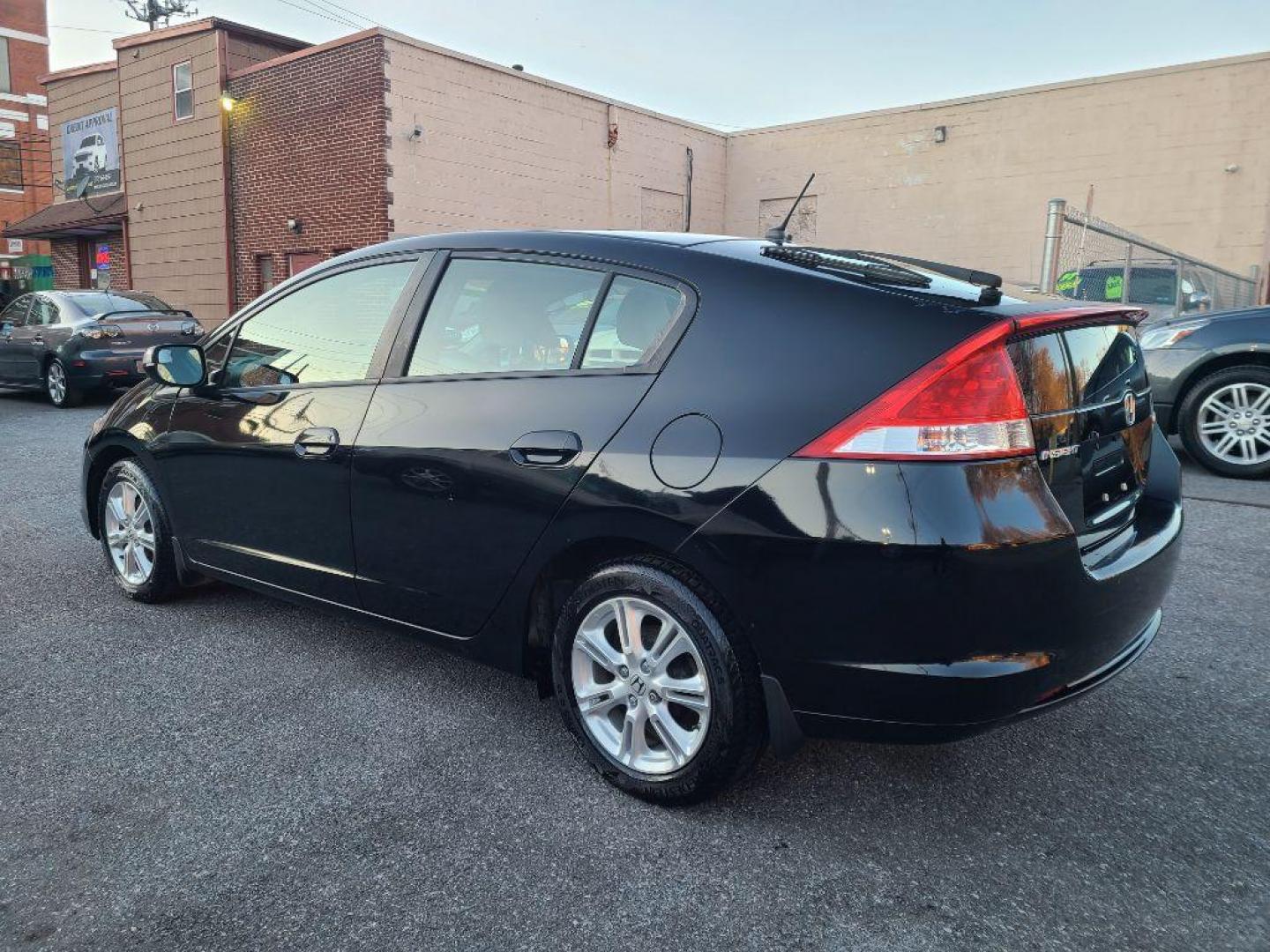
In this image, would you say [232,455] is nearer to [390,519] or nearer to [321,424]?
[321,424]

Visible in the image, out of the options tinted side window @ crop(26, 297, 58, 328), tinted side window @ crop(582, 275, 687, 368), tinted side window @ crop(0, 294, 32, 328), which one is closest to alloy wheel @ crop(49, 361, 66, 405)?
tinted side window @ crop(26, 297, 58, 328)

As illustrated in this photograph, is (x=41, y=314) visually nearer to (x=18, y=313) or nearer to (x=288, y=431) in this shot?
(x=18, y=313)

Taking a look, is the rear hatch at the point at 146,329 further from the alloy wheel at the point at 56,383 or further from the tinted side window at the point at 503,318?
the tinted side window at the point at 503,318

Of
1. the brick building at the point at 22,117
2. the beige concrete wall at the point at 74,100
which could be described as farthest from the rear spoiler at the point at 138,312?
the brick building at the point at 22,117

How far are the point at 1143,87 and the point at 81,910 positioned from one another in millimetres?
20638

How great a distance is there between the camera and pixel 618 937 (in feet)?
6.70

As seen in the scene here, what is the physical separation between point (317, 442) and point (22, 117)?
151ft

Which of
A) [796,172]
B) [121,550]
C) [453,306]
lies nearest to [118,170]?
[796,172]

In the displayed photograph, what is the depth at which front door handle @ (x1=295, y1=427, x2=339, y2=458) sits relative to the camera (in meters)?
3.23

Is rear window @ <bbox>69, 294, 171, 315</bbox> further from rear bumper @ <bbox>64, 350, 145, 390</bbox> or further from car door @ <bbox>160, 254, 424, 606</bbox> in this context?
car door @ <bbox>160, 254, 424, 606</bbox>

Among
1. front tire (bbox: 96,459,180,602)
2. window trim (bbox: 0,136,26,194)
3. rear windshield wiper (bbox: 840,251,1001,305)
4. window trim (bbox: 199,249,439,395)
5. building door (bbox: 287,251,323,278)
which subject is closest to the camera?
rear windshield wiper (bbox: 840,251,1001,305)

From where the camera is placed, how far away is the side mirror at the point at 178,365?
3.76 m

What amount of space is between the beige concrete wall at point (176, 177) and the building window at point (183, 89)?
14cm

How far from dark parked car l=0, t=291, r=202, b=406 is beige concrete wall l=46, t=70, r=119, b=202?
12780 mm
